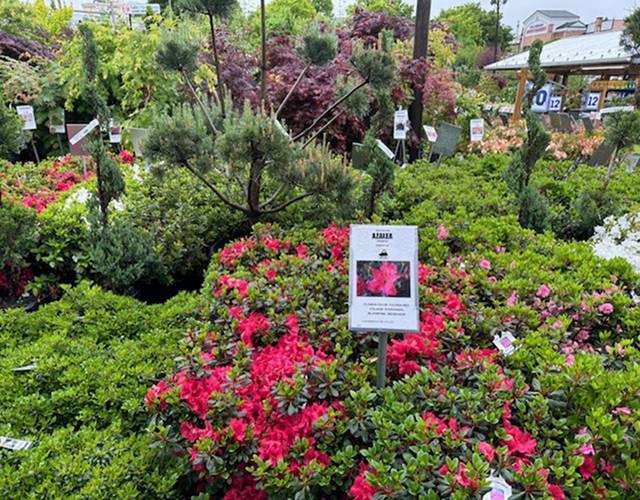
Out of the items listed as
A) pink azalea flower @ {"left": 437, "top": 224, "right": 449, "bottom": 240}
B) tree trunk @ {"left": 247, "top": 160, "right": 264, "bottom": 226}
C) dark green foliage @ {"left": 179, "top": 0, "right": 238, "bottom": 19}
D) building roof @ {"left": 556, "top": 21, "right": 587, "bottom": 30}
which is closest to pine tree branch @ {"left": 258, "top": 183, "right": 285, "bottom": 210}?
tree trunk @ {"left": 247, "top": 160, "right": 264, "bottom": 226}

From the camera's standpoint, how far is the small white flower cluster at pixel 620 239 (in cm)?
301

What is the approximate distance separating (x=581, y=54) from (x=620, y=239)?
13233 mm

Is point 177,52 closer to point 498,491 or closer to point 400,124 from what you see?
point 400,124

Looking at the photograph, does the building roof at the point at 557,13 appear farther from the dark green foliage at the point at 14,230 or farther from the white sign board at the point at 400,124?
the dark green foliage at the point at 14,230

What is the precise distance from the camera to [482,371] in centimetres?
165

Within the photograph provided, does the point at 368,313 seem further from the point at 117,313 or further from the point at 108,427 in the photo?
the point at 117,313

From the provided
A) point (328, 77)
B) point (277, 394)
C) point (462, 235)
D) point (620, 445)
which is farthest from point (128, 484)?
point (328, 77)

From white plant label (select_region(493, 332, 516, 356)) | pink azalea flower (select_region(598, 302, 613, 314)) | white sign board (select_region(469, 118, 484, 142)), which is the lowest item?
white plant label (select_region(493, 332, 516, 356))

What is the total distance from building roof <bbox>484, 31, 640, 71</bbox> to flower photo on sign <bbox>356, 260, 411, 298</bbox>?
37.2 feet

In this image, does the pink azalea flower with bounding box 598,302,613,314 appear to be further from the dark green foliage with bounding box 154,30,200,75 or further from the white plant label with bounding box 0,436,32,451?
the dark green foliage with bounding box 154,30,200,75

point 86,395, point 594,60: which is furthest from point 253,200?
point 594,60

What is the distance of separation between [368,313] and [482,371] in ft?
1.62

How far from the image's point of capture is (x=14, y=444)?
63.6 inches

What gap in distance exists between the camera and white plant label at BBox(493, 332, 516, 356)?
1.78 m
